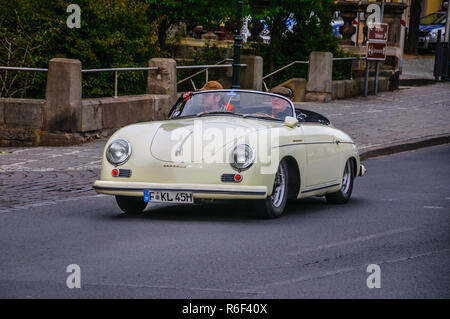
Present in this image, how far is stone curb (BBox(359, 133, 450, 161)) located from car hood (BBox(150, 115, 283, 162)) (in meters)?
7.94

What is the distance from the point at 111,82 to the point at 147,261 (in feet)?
45.7

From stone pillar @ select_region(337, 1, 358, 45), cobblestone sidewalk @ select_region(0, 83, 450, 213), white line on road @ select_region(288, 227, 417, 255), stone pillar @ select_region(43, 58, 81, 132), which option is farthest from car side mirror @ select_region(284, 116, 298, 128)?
stone pillar @ select_region(337, 1, 358, 45)

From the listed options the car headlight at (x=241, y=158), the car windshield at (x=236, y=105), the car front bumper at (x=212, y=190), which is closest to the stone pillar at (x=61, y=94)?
the car windshield at (x=236, y=105)

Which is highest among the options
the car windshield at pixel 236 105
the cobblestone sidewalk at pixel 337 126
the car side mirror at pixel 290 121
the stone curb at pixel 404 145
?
the car windshield at pixel 236 105

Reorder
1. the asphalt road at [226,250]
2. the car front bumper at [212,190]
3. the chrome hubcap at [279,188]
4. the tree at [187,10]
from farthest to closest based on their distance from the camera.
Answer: the tree at [187,10]
the chrome hubcap at [279,188]
the car front bumper at [212,190]
the asphalt road at [226,250]

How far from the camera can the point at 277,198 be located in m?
10.0

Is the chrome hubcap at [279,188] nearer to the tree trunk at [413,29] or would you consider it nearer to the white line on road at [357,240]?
the white line on road at [357,240]

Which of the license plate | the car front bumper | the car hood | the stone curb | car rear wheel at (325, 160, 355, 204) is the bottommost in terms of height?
the stone curb

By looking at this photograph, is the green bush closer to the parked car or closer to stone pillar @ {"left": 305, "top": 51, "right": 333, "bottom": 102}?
stone pillar @ {"left": 305, "top": 51, "right": 333, "bottom": 102}

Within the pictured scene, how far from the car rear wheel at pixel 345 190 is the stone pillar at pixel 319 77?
594 inches

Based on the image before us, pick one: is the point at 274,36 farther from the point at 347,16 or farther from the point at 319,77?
the point at 347,16

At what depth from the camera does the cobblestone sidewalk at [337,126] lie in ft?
39.9

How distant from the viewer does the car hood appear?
9.50m

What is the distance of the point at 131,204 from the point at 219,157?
1398mm
